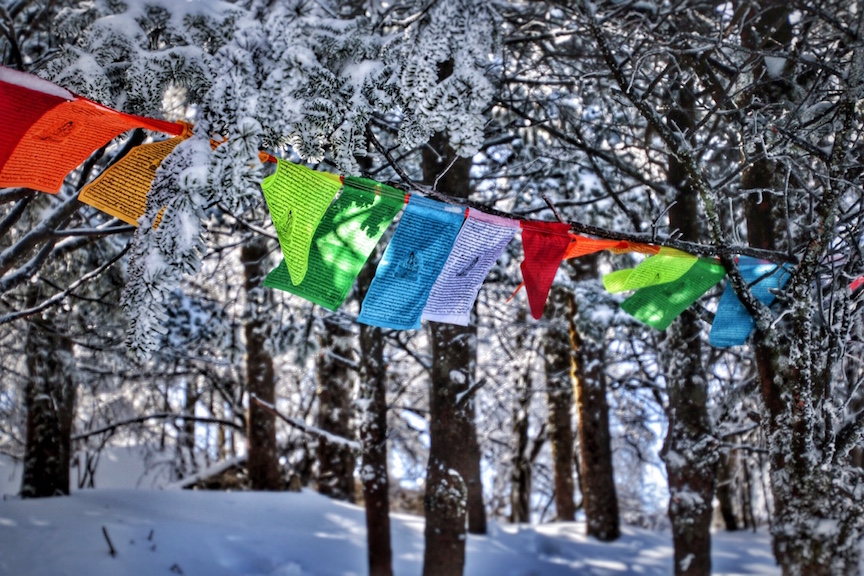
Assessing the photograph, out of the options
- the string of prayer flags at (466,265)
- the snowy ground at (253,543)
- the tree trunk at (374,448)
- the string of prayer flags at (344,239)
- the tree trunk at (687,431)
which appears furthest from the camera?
the tree trunk at (374,448)

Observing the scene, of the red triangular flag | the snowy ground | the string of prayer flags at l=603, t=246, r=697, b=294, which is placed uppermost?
the red triangular flag

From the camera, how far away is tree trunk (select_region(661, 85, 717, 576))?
5.46 m

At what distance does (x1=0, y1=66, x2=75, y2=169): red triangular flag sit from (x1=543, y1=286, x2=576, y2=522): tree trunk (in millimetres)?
7873

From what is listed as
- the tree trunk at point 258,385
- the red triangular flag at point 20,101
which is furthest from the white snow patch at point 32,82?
the tree trunk at point 258,385

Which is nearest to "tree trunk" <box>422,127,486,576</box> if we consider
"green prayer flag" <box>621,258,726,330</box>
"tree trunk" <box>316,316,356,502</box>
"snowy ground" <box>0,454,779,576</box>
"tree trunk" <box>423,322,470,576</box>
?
"tree trunk" <box>423,322,470,576</box>

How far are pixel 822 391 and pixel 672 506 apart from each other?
2569 mm

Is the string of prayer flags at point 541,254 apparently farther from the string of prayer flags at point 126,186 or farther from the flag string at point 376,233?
the string of prayer flags at point 126,186

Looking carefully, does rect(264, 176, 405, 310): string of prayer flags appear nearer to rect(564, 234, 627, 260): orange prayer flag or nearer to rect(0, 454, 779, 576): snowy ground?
rect(564, 234, 627, 260): orange prayer flag

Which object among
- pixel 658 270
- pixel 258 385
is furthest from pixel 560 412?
pixel 658 270

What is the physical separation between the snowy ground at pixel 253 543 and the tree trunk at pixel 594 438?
0.92 feet

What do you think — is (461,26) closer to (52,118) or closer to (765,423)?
(52,118)

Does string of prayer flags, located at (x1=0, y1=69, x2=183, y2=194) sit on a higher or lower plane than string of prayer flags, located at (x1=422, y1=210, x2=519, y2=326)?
higher

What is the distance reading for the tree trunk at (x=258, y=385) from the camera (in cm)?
865

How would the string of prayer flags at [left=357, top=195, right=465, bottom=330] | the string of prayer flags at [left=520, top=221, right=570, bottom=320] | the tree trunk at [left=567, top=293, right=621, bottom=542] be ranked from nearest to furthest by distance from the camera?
the string of prayer flags at [left=357, top=195, right=465, bottom=330] < the string of prayer flags at [left=520, top=221, right=570, bottom=320] < the tree trunk at [left=567, top=293, right=621, bottom=542]
